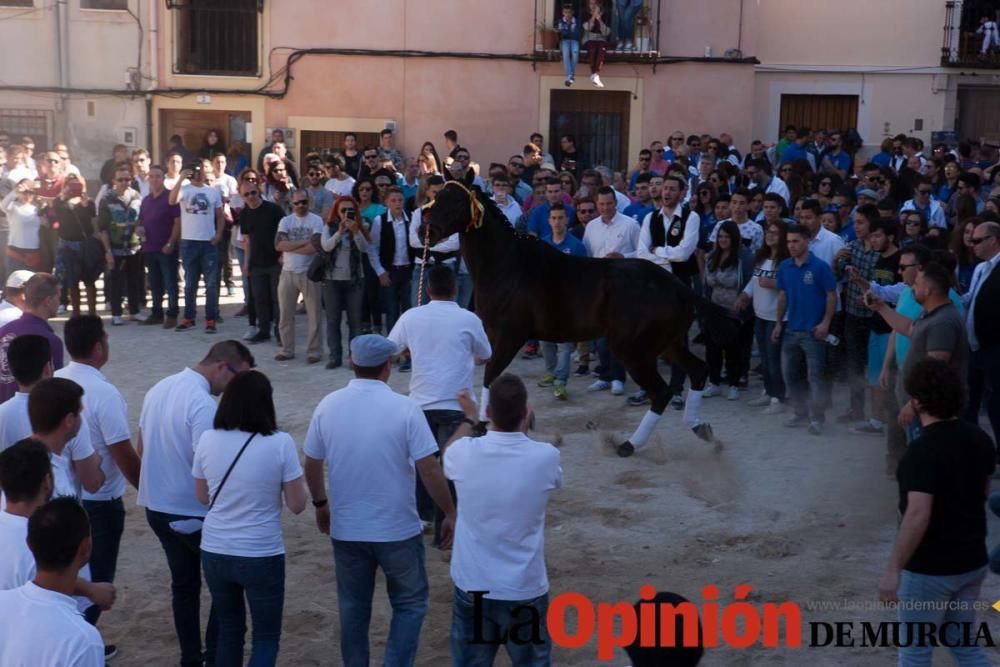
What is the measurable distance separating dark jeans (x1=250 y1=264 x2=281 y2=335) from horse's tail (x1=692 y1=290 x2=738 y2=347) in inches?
220

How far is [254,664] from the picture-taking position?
213 inches

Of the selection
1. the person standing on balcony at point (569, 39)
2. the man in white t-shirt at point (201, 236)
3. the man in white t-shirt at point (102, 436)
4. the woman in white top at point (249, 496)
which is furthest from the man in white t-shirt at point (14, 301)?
the person standing on balcony at point (569, 39)

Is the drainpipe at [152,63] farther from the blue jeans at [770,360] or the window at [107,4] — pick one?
the blue jeans at [770,360]

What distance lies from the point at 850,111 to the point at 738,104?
2.42 metres

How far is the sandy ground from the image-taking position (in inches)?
259

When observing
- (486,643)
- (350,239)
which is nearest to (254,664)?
(486,643)

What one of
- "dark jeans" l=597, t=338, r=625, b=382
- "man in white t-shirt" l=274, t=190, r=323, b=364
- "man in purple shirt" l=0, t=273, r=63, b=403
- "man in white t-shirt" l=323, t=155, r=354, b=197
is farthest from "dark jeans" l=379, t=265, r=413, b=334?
"man in purple shirt" l=0, t=273, r=63, b=403

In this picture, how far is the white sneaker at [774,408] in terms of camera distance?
11.2 m

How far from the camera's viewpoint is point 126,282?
50.6ft

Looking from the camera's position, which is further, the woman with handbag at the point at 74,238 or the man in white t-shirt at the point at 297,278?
the woman with handbag at the point at 74,238

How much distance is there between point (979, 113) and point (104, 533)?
897 inches

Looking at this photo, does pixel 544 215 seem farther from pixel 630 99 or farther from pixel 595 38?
pixel 630 99

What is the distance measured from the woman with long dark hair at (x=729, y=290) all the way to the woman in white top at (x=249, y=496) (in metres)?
6.73

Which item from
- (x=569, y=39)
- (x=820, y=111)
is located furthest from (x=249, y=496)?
(x=820, y=111)
